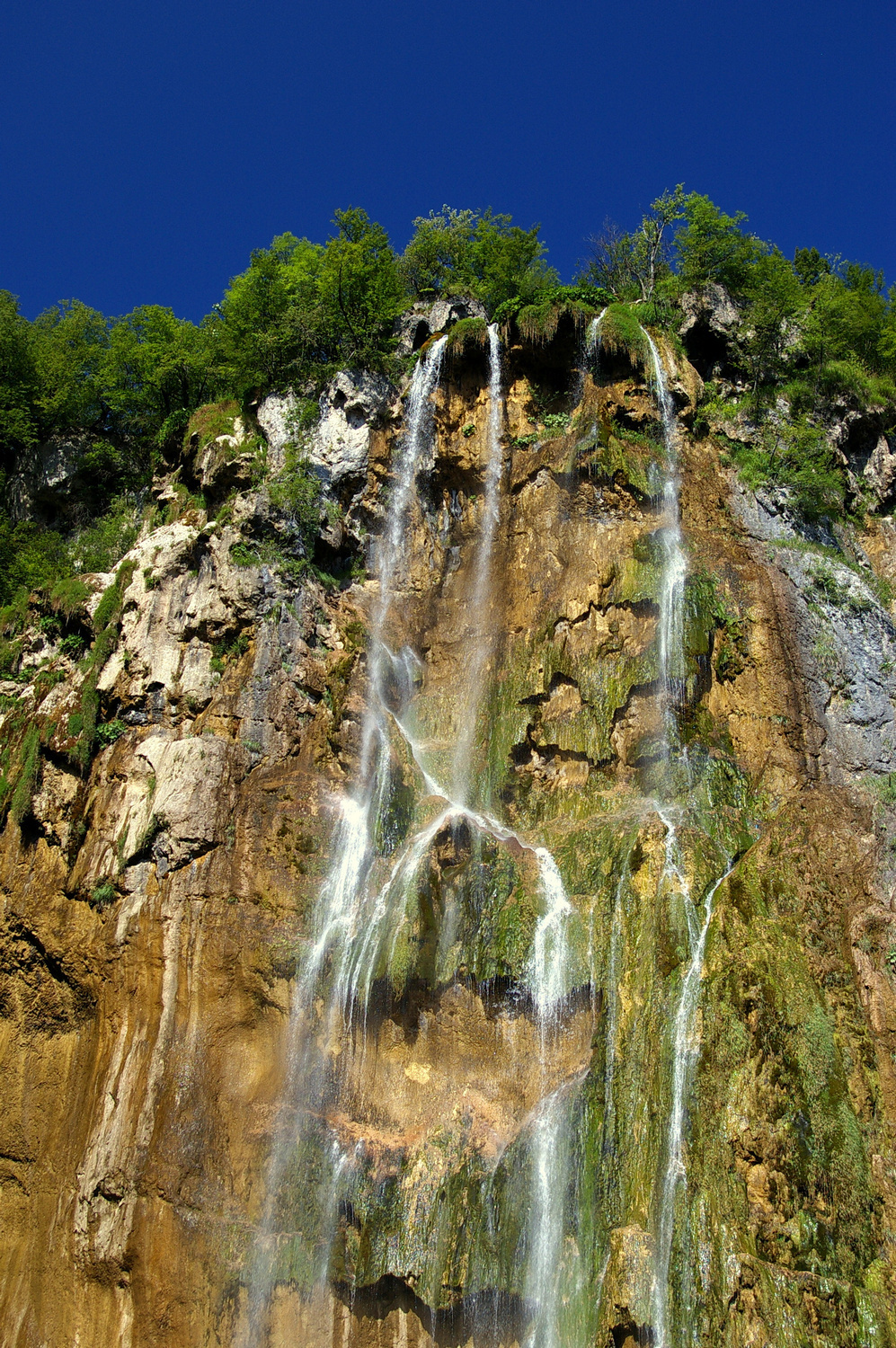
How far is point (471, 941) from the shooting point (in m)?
15.0

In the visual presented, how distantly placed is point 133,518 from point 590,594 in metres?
14.9

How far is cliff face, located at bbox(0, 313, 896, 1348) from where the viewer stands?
11789 millimetres

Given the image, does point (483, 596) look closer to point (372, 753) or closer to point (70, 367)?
point (372, 753)

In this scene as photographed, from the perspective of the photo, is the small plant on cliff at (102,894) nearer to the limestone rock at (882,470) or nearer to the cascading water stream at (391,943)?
the cascading water stream at (391,943)

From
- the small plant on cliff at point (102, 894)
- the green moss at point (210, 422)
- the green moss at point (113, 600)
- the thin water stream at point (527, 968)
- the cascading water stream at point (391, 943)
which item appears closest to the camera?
the thin water stream at point (527, 968)

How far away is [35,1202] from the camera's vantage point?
14.6 metres

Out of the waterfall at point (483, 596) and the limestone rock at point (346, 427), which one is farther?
the limestone rock at point (346, 427)

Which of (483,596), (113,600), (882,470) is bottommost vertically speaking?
(113,600)

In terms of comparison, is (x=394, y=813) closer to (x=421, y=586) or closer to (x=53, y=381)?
(x=421, y=586)

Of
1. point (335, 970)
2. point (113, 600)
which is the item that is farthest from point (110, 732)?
point (335, 970)

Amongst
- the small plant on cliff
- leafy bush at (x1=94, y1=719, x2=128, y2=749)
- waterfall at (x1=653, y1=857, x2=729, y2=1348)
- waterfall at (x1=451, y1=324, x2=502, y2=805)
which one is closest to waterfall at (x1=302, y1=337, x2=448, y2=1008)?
waterfall at (x1=451, y1=324, x2=502, y2=805)

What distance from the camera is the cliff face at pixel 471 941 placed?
1179 centimetres

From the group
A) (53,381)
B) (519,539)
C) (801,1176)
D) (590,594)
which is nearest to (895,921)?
(801,1176)

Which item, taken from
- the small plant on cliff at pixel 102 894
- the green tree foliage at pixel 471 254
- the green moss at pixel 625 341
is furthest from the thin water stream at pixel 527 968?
the green tree foliage at pixel 471 254
